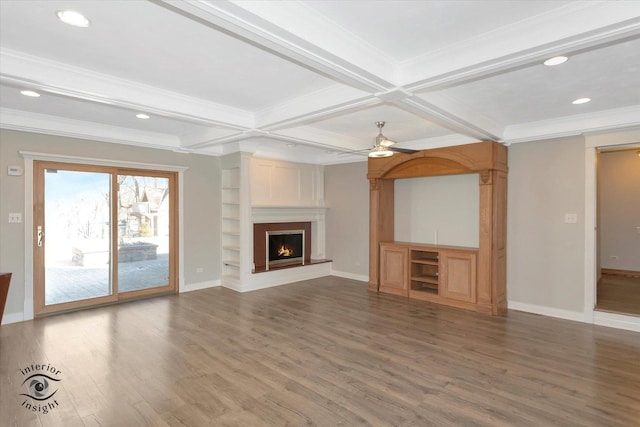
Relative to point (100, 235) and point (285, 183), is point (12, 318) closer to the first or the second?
point (100, 235)

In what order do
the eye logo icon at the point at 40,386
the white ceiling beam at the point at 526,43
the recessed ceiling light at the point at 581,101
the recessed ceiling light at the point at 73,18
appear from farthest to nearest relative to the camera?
the recessed ceiling light at the point at 581,101 → the eye logo icon at the point at 40,386 → the recessed ceiling light at the point at 73,18 → the white ceiling beam at the point at 526,43

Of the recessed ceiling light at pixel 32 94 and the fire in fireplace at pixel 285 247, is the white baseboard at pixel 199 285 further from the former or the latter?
the recessed ceiling light at pixel 32 94

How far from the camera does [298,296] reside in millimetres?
5930

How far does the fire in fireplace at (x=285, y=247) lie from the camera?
7.14 m

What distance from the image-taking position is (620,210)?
287 inches

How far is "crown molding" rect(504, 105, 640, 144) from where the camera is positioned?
413 centimetres

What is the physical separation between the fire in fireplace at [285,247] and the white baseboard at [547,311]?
4.04 metres

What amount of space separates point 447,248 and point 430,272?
0.83 m

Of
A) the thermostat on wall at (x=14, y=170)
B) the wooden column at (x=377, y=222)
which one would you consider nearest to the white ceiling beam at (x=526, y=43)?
the wooden column at (x=377, y=222)

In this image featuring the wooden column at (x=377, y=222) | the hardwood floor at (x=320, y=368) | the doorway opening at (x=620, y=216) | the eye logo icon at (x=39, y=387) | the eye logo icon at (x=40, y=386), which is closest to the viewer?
the hardwood floor at (x=320, y=368)

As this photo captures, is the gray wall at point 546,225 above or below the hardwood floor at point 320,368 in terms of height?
above

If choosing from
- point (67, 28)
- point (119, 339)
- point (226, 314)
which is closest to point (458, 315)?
point (226, 314)

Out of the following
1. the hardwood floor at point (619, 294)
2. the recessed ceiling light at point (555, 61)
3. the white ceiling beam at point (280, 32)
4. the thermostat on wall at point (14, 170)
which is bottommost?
the hardwood floor at point (619, 294)

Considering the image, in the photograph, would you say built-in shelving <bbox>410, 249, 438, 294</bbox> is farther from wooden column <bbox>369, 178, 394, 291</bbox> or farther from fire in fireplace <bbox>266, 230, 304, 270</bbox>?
fire in fireplace <bbox>266, 230, 304, 270</bbox>
